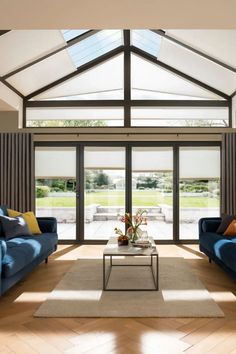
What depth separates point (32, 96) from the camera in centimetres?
675

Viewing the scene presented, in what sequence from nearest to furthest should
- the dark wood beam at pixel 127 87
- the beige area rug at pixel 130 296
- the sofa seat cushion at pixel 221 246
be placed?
the beige area rug at pixel 130 296 < the sofa seat cushion at pixel 221 246 < the dark wood beam at pixel 127 87

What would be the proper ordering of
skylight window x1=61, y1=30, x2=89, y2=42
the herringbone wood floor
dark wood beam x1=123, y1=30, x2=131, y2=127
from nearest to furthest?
the herringbone wood floor < skylight window x1=61, y1=30, x2=89, y2=42 < dark wood beam x1=123, y1=30, x2=131, y2=127

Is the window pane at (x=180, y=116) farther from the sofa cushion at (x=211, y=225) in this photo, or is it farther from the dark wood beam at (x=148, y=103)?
the sofa cushion at (x=211, y=225)

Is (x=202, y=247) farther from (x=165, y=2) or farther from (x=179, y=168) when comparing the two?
(x=165, y=2)

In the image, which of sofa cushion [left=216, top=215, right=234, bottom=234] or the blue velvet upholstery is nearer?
the blue velvet upholstery

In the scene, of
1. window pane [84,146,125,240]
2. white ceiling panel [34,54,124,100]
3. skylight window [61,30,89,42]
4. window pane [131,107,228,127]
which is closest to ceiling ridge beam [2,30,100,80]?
skylight window [61,30,89,42]

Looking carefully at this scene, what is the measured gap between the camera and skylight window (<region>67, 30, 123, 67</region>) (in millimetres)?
5773

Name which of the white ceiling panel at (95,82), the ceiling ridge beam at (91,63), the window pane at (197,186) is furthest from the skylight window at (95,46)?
the window pane at (197,186)

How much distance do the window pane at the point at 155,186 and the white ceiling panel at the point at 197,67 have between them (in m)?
1.58

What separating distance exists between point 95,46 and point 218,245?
417cm

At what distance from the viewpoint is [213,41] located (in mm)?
4945

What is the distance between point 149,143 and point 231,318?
4.18 m

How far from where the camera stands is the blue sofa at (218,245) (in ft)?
13.0

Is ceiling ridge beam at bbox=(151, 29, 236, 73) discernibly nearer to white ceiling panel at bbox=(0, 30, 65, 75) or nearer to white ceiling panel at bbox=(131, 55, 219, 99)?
white ceiling panel at bbox=(131, 55, 219, 99)
